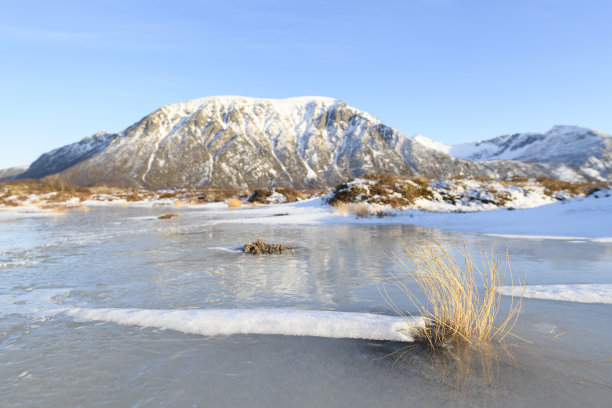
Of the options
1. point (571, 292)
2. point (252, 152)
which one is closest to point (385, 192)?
point (571, 292)

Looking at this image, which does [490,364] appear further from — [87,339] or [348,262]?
[348,262]

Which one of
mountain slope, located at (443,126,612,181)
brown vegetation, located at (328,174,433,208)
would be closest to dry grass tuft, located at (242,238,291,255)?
brown vegetation, located at (328,174,433,208)

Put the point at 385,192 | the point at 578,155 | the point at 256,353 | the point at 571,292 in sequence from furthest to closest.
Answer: the point at 578,155, the point at 385,192, the point at 571,292, the point at 256,353

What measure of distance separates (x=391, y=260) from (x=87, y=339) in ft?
18.5

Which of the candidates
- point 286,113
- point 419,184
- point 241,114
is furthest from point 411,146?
point 419,184

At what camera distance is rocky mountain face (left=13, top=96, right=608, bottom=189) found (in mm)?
142250

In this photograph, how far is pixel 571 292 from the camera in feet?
15.9

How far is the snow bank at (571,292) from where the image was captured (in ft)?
15.1

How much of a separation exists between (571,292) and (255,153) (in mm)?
152641

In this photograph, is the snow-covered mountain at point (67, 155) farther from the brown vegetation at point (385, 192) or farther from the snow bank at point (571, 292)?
the snow bank at point (571, 292)

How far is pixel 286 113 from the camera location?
188m

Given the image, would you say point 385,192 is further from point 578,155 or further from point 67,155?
point 67,155

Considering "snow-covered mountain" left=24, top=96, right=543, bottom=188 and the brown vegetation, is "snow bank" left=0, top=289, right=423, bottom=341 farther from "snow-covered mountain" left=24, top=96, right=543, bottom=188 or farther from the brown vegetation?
"snow-covered mountain" left=24, top=96, right=543, bottom=188

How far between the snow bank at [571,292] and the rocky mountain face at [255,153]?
135471 mm
